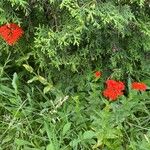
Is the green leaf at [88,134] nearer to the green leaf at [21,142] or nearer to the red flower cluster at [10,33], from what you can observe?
the green leaf at [21,142]

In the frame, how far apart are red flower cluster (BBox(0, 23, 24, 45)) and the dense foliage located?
0.04 feet

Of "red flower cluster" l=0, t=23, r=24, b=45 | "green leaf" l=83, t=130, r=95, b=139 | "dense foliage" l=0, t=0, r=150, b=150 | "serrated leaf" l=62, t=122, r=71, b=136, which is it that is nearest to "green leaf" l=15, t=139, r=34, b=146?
"dense foliage" l=0, t=0, r=150, b=150

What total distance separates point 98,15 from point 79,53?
0.37 metres

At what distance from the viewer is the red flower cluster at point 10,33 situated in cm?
257

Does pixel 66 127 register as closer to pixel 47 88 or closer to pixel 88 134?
pixel 88 134

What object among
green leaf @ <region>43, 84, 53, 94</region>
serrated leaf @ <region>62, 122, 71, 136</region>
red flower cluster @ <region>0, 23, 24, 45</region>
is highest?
red flower cluster @ <region>0, 23, 24, 45</region>

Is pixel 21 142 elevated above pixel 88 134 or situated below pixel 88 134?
below

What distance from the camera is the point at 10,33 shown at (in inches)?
101

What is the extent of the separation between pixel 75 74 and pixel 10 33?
0.58m

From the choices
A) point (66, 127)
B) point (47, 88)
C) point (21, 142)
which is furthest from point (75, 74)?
point (21, 142)

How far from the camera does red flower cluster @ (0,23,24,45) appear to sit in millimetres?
2568

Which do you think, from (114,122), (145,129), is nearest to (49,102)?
(114,122)

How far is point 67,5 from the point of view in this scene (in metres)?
2.45

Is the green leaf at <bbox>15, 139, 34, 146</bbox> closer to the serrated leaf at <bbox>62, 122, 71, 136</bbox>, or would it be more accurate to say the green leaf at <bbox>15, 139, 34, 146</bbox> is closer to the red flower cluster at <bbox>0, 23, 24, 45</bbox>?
the serrated leaf at <bbox>62, 122, 71, 136</bbox>
